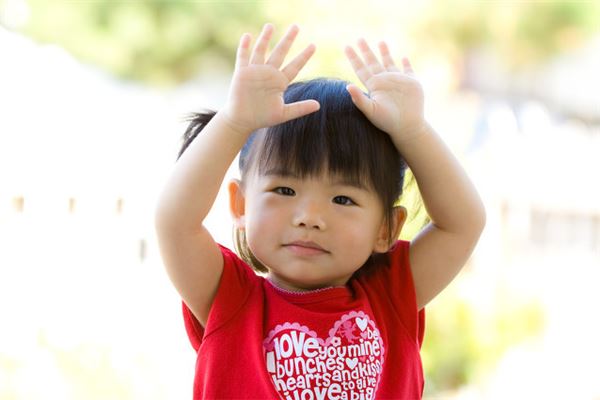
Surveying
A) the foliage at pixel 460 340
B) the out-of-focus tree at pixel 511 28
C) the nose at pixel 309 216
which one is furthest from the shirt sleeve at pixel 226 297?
the out-of-focus tree at pixel 511 28

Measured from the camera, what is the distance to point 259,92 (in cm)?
110

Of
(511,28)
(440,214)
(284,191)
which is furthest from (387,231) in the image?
(511,28)

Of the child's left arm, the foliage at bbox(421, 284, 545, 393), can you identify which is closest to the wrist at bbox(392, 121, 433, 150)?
the child's left arm

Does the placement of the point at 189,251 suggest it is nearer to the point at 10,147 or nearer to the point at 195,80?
the point at 10,147

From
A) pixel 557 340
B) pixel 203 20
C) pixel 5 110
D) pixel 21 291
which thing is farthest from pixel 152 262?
pixel 203 20

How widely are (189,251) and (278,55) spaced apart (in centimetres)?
26

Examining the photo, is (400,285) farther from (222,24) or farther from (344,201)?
(222,24)

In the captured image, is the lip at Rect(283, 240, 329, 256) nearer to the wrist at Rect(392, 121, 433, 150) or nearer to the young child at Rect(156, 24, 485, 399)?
the young child at Rect(156, 24, 485, 399)

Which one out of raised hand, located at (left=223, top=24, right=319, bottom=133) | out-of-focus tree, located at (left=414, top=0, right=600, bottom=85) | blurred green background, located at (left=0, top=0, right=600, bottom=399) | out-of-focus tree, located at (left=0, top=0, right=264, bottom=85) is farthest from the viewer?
Answer: out-of-focus tree, located at (left=414, top=0, right=600, bottom=85)

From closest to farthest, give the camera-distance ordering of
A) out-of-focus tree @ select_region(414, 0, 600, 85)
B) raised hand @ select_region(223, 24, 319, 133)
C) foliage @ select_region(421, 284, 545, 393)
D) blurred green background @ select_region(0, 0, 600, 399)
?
raised hand @ select_region(223, 24, 319, 133), blurred green background @ select_region(0, 0, 600, 399), foliage @ select_region(421, 284, 545, 393), out-of-focus tree @ select_region(414, 0, 600, 85)

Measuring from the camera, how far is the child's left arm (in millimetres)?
1187

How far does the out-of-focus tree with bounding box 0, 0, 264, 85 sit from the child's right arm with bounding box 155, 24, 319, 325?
3606 mm

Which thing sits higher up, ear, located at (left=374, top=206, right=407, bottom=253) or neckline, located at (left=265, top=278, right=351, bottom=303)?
ear, located at (left=374, top=206, right=407, bottom=253)

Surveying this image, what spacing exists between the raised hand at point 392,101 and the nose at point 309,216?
140mm
